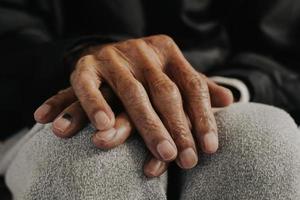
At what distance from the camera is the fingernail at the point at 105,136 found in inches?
21.0

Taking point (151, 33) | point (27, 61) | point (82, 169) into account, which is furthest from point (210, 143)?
point (151, 33)

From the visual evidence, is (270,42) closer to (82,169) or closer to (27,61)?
(27,61)

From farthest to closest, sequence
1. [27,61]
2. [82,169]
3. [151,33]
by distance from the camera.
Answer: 1. [151,33]
2. [27,61]
3. [82,169]

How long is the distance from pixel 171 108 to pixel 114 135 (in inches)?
3.6

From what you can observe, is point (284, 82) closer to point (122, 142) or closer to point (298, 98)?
point (298, 98)

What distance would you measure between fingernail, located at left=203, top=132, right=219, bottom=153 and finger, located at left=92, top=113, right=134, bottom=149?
89 millimetres

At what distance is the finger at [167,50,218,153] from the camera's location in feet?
1.87

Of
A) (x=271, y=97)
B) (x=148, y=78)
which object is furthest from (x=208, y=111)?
(x=271, y=97)

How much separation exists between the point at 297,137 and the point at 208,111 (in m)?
0.11

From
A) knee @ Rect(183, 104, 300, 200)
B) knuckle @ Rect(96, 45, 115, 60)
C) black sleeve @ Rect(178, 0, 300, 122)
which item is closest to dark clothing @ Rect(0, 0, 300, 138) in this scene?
black sleeve @ Rect(178, 0, 300, 122)

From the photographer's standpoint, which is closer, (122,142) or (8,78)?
(122,142)

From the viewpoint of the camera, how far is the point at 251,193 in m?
0.53

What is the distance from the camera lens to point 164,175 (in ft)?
1.89

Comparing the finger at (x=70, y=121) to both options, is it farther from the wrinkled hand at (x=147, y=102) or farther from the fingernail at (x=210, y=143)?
the fingernail at (x=210, y=143)
